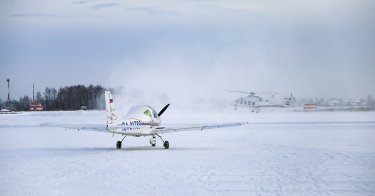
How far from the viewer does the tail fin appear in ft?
65.8

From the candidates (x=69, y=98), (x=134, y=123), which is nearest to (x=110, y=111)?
(x=134, y=123)

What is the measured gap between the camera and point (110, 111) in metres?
20.3

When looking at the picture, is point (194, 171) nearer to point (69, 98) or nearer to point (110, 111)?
point (110, 111)

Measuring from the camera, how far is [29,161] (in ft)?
53.7

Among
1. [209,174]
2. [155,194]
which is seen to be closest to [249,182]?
[209,174]

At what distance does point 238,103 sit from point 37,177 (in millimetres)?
79753

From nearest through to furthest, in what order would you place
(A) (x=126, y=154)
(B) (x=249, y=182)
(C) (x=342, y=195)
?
(C) (x=342, y=195)
(B) (x=249, y=182)
(A) (x=126, y=154)

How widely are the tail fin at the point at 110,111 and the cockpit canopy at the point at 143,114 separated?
1.63 ft

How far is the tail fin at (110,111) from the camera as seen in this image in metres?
20.1

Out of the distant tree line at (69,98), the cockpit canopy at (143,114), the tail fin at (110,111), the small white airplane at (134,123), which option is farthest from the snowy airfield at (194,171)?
the distant tree line at (69,98)

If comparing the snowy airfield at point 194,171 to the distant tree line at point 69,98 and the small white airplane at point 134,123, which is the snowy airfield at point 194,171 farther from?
the distant tree line at point 69,98

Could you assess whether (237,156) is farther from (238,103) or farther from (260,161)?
(238,103)

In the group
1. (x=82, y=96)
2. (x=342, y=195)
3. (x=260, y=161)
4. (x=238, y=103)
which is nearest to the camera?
(x=342, y=195)

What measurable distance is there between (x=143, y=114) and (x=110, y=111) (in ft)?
3.92
